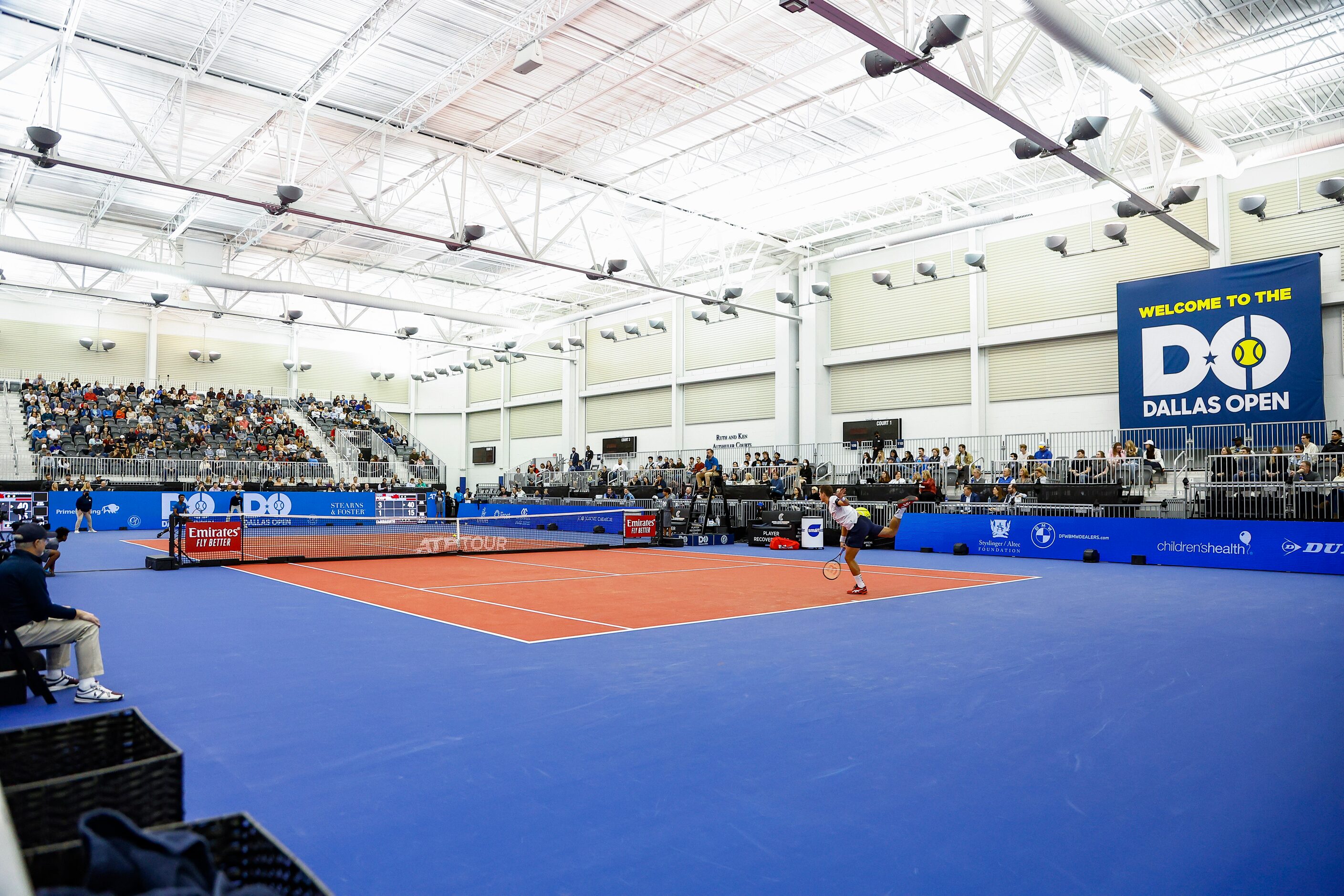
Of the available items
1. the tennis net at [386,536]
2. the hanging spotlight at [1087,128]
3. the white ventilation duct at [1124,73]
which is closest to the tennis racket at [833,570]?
the tennis net at [386,536]

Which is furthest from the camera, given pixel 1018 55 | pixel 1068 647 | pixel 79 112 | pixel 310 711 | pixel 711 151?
pixel 711 151

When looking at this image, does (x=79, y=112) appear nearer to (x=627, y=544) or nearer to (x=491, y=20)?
(x=491, y=20)

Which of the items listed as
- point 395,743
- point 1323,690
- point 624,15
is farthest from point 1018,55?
point 395,743

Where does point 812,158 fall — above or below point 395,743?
above

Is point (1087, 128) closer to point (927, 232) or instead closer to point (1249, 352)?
point (927, 232)

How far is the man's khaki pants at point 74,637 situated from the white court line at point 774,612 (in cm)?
386

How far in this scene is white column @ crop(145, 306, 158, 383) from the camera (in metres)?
42.4

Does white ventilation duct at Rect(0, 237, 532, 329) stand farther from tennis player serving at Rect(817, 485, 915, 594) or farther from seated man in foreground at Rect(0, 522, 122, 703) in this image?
seated man in foreground at Rect(0, 522, 122, 703)

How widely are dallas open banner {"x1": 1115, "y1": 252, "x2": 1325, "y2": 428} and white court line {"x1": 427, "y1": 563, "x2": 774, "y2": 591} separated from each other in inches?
518

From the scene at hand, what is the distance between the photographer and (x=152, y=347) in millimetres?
42594

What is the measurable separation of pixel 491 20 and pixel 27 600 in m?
14.7

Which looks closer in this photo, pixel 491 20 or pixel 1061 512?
pixel 491 20

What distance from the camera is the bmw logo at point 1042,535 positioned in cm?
2059

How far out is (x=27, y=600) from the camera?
630 centimetres
